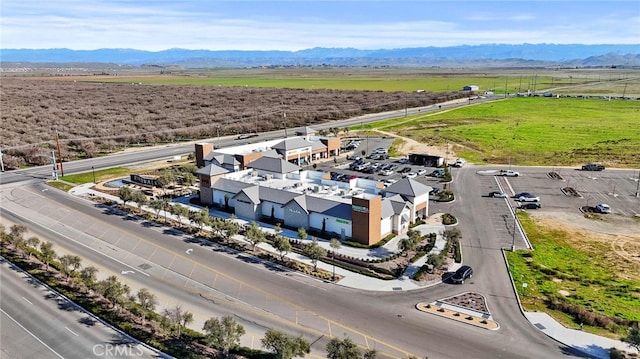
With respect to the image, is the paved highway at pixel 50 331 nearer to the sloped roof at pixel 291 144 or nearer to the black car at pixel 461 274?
the black car at pixel 461 274

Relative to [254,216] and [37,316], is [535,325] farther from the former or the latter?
[37,316]

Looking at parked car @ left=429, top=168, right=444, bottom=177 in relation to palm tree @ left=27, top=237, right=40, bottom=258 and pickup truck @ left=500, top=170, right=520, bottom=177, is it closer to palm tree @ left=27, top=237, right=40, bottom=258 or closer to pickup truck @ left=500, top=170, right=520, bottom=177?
pickup truck @ left=500, top=170, right=520, bottom=177

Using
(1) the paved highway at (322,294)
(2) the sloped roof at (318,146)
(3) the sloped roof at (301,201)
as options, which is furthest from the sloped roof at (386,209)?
(2) the sloped roof at (318,146)

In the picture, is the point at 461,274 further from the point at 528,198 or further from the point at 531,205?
the point at 528,198

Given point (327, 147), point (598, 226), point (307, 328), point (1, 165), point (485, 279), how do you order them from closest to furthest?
1. point (307, 328)
2. point (485, 279)
3. point (598, 226)
4. point (1, 165)
5. point (327, 147)

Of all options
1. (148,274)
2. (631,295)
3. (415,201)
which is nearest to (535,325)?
(631,295)

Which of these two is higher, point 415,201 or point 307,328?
point 415,201

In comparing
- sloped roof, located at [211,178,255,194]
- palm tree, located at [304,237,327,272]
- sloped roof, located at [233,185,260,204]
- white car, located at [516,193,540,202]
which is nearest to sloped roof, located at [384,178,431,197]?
white car, located at [516,193,540,202]
